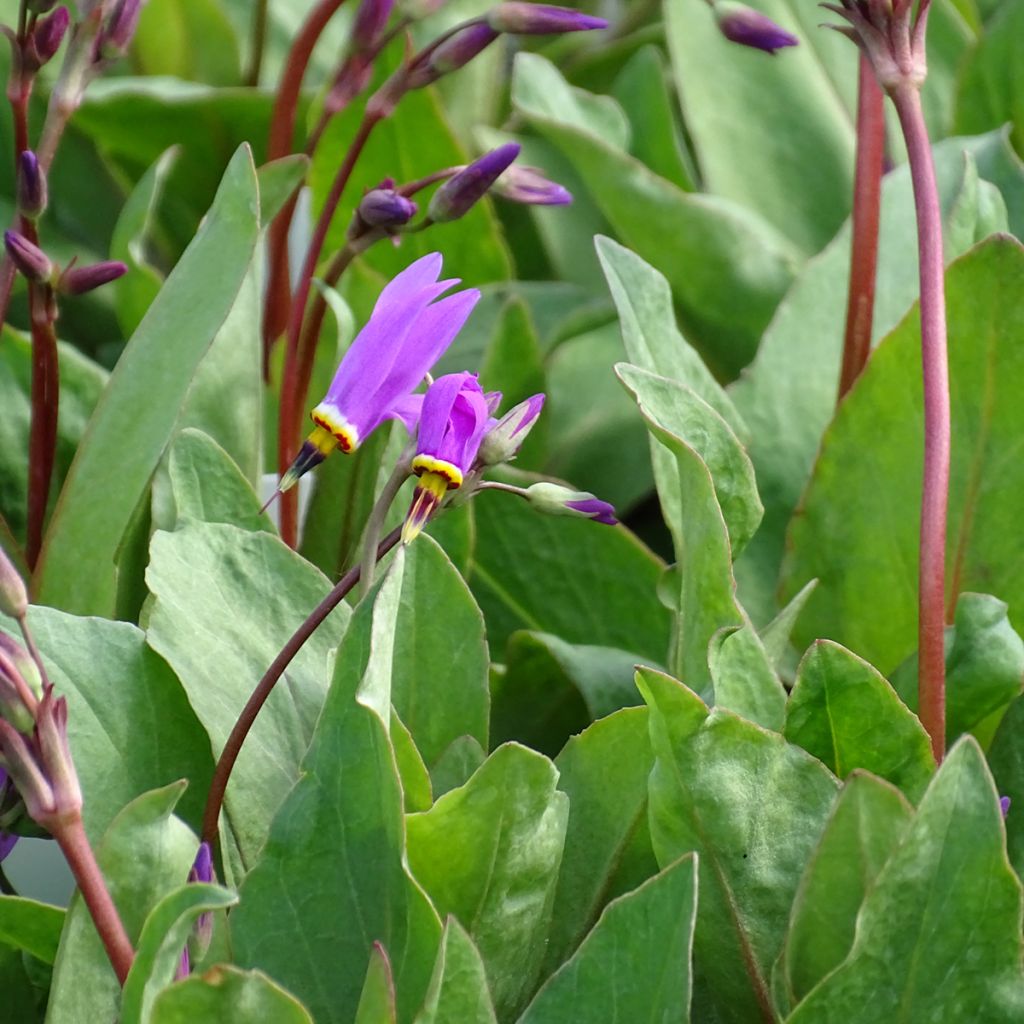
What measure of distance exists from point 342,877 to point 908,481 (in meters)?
0.34

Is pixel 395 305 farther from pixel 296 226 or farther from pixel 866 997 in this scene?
pixel 296 226

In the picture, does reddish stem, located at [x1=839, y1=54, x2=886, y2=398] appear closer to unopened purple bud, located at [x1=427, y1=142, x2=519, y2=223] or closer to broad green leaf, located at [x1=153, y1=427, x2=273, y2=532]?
unopened purple bud, located at [x1=427, y1=142, x2=519, y2=223]

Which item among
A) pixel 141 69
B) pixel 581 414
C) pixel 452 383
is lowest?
pixel 581 414

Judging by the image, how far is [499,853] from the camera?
0.49 metres

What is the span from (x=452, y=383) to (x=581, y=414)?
1.55ft

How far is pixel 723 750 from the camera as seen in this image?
492 mm

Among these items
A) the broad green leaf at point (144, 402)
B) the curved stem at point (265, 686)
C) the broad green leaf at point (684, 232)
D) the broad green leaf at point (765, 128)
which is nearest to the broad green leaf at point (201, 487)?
the broad green leaf at point (144, 402)

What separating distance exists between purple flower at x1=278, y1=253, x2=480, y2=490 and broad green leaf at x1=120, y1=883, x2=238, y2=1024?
0.19 meters

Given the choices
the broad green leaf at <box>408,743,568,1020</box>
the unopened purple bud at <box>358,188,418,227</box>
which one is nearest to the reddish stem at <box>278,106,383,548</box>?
the unopened purple bud at <box>358,188,418,227</box>

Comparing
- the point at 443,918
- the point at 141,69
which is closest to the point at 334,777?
the point at 443,918

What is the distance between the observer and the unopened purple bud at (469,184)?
682 millimetres

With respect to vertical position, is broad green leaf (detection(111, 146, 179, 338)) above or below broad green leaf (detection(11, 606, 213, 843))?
above

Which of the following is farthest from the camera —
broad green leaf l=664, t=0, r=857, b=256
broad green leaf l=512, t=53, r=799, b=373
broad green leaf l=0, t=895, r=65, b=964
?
broad green leaf l=664, t=0, r=857, b=256

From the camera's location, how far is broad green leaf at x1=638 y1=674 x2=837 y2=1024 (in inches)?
19.2
